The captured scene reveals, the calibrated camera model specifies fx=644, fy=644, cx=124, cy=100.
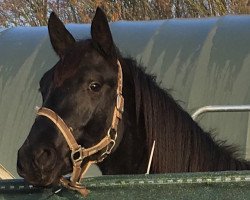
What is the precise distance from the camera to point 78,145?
8.54ft

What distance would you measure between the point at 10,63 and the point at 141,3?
8283 millimetres

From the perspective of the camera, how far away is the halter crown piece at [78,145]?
249cm

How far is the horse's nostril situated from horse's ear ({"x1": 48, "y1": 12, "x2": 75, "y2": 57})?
1.76 feet

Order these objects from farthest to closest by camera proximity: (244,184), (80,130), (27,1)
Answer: (27,1), (80,130), (244,184)

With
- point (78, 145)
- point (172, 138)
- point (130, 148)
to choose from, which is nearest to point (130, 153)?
point (130, 148)

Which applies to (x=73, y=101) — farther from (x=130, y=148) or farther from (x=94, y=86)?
(x=130, y=148)

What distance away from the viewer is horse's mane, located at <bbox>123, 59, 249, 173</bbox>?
277cm

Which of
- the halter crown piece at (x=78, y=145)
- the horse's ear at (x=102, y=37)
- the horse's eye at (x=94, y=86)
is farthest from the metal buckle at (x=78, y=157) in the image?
the horse's ear at (x=102, y=37)

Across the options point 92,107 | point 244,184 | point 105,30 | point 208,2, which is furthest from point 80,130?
point 208,2

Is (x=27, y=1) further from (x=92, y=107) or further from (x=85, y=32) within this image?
(x=92, y=107)

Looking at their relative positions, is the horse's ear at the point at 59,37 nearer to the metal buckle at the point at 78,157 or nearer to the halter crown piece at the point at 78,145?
the halter crown piece at the point at 78,145

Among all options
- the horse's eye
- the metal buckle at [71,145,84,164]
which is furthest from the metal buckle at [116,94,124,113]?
the metal buckle at [71,145,84,164]

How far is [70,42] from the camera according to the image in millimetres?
2895

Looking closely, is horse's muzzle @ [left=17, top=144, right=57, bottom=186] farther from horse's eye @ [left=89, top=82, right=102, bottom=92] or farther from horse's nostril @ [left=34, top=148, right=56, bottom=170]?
horse's eye @ [left=89, top=82, right=102, bottom=92]
